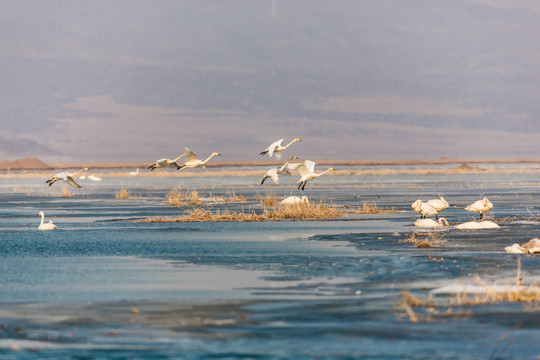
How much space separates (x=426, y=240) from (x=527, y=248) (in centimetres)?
252

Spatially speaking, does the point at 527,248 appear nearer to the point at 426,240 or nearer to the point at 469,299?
the point at 426,240

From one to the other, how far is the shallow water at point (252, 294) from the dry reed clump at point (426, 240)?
0.96 feet

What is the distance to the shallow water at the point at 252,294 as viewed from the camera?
31.0 ft

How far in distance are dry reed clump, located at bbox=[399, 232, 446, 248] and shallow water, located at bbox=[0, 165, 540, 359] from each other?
29 cm

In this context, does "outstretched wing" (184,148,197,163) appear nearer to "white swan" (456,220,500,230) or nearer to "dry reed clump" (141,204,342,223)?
"dry reed clump" (141,204,342,223)

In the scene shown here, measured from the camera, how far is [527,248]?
1762 centimetres

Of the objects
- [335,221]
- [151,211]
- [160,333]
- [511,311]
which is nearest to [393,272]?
[511,311]

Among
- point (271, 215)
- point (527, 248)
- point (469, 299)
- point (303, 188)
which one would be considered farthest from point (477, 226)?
point (469, 299)

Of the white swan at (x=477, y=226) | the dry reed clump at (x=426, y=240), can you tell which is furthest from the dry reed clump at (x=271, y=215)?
the dry reed clump at (x=426, y=240)

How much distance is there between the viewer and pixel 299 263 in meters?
16.7

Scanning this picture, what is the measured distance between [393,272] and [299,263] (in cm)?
227

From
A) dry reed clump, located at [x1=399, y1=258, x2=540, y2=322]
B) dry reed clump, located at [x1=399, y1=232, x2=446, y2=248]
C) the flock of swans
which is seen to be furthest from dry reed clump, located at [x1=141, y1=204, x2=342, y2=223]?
dry reed clump, located at [x1=399, y1=258, x2=540, y2=322]

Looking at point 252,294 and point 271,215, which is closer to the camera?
point 252,294

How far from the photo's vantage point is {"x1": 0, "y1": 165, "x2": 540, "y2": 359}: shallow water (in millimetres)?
9438
